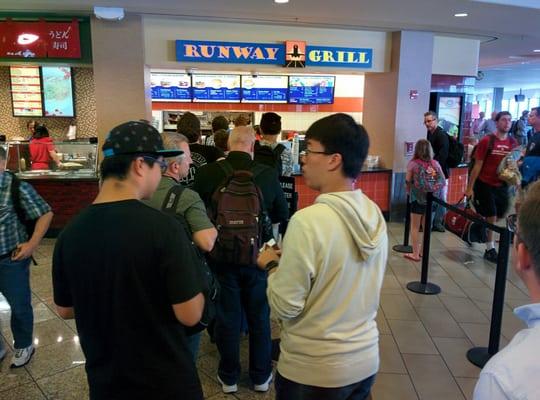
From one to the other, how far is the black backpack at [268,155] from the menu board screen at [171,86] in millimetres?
5099

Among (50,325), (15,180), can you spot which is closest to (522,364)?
(15,180)

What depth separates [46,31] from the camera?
221 inches

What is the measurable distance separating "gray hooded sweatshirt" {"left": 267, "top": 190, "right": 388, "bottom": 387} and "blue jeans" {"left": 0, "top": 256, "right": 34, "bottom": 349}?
2.18 metres

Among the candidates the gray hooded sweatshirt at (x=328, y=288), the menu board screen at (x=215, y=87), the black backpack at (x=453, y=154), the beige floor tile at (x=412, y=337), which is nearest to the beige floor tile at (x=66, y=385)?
the gray hooded sweatshirt at (x=328, y=288)

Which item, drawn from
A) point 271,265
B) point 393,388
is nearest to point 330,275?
point 271,265

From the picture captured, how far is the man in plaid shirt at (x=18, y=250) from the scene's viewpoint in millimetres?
2742

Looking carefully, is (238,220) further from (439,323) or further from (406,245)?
(406,245)

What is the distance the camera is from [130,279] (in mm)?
1308

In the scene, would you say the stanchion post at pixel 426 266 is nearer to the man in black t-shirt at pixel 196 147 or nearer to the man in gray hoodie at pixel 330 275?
the man in black t-shirt at pixel 196 147

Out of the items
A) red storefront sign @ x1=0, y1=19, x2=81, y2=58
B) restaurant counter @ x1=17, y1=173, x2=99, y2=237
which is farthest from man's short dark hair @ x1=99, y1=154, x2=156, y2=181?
red storefront sign @ x1=0, y1=19, x2=81, y2=58

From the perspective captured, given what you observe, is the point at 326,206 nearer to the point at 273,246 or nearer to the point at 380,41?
the point at 273,246

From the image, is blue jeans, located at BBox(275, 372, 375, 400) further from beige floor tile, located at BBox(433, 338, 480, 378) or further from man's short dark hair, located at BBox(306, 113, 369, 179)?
beige floor tile, located at BBox(433, 338, 480, 378)

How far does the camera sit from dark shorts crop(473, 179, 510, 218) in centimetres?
529

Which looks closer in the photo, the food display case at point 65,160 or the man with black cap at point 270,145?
the man with black cap at point 270,145
